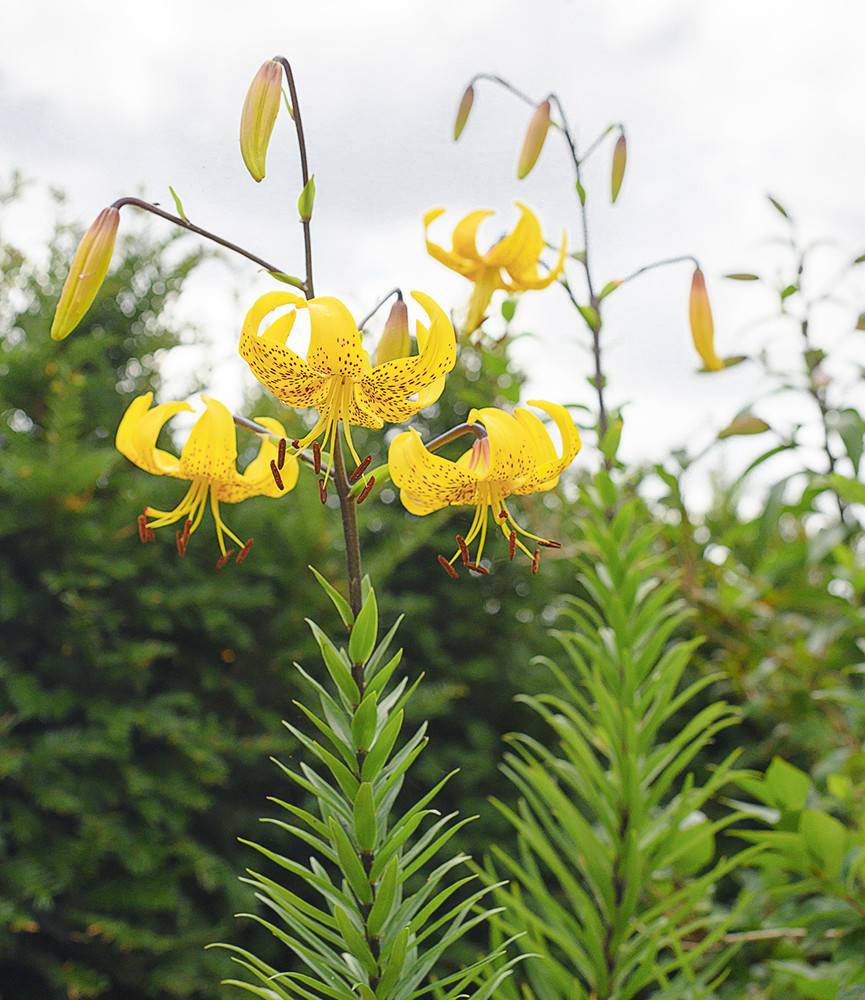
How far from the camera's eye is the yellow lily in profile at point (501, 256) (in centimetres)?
116

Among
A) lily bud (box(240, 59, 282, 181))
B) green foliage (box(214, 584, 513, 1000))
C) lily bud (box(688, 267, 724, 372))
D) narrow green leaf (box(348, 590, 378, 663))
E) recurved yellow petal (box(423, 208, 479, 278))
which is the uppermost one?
recurved yellow petal (box(423, 208, 479, 278))

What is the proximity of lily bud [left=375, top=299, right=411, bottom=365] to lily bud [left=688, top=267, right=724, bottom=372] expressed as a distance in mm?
473

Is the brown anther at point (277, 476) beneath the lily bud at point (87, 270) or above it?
beneath

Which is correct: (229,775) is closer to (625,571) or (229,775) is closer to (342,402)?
(625,571)

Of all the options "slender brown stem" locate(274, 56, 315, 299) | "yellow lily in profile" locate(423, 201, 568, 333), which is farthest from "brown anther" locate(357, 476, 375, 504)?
"yellow lily in profile" locate(423, 201, 568, 333)

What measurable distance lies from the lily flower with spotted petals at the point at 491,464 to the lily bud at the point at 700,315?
40 centimetres

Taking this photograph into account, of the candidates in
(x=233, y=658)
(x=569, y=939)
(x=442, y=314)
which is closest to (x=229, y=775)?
(x=233, y=658)

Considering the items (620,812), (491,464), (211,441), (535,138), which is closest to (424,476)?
(491,464)

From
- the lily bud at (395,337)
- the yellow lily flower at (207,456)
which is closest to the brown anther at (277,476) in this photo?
the yellow lily flower at (207,456)

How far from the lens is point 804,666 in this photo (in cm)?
173

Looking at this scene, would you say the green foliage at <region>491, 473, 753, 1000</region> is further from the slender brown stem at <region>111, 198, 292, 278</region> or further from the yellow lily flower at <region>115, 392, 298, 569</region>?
the slender brown stem at <region>111, 198, 292, 278</region>

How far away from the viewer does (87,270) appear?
0.70 meters

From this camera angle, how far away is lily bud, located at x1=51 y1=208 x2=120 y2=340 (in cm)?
70

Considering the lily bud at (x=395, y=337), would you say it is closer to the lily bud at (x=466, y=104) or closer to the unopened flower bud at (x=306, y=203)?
the unopened flower bud at (x=306, y=203)
